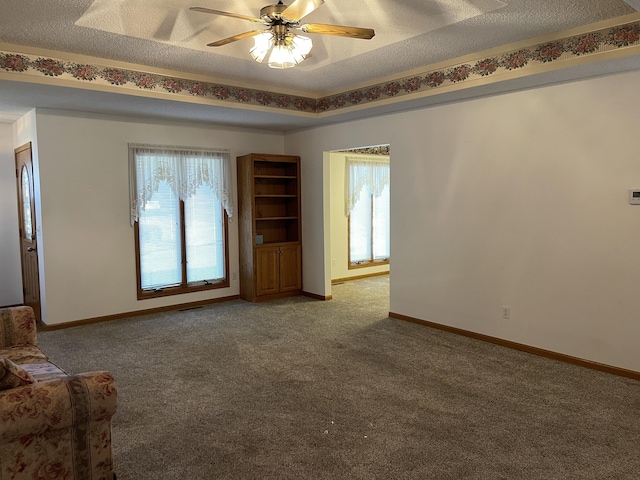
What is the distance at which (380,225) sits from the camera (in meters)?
8.77

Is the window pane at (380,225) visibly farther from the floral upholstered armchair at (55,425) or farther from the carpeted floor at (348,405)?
the floral upholstered armchair at (55,425)

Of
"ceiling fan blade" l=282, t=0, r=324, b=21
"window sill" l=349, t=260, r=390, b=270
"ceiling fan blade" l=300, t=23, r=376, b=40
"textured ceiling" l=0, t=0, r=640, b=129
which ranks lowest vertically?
"window sill" l=349, t=260, r=390, b=270

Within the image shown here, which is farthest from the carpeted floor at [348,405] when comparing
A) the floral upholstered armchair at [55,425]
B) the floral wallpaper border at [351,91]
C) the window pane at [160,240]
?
the floral wallpaper border at [351,91]

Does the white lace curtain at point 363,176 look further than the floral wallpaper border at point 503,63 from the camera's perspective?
Yes

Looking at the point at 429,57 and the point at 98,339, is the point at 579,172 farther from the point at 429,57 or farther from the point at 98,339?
the point at 98,339

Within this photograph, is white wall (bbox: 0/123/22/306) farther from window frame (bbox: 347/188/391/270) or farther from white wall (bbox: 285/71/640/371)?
window frame (bbox: 347/188/391/270)

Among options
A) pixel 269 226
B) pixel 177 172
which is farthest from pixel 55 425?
pixel 269 226

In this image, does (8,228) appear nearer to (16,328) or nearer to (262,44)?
(16,328)

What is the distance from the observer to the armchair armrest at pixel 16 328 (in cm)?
333

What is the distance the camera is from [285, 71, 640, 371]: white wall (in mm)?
3805

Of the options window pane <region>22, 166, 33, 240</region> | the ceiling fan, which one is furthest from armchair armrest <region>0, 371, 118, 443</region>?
window pane <region>22, 166, 33, 240</region>

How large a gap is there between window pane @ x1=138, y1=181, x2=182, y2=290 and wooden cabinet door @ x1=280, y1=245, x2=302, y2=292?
57.2 inches

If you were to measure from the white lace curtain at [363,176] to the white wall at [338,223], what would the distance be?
87 mm

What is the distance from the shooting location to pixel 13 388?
2139 mm
